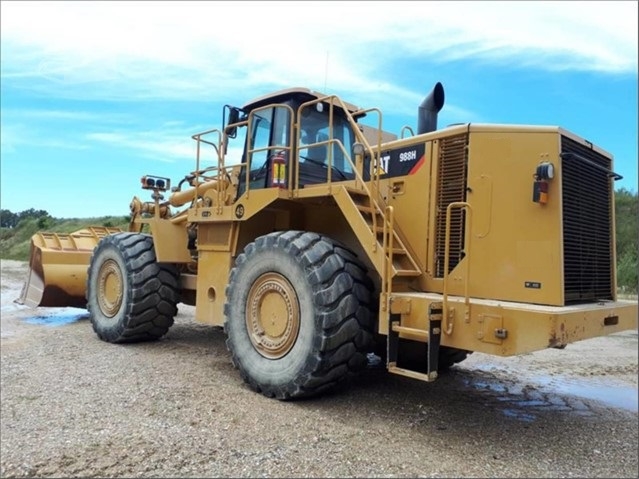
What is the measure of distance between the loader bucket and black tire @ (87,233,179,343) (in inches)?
79.2

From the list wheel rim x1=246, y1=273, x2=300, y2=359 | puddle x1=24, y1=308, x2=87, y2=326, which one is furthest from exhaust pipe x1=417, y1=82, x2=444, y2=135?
puddle x1=24, y1=308, x2=87, y2=326

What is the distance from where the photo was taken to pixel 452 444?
13.2 ft

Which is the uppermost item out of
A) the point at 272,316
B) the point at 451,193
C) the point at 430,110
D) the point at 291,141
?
the point at 430,110

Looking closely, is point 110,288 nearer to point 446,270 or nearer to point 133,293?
point 133,293

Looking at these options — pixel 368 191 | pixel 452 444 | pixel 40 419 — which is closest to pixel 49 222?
pixel 40 419

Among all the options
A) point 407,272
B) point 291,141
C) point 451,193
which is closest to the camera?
point 407,272

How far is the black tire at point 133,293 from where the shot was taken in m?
7.35

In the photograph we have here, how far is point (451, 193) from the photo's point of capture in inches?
190

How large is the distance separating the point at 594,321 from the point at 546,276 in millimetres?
508

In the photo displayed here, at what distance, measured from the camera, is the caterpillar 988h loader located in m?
4.20

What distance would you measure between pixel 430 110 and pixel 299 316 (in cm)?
260

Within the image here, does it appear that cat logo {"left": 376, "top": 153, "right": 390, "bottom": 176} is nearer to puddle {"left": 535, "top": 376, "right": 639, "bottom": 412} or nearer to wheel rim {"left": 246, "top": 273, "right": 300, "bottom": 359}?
wheel rim {"left": 246, "top": 273, "right": 300, "bottom": 359}

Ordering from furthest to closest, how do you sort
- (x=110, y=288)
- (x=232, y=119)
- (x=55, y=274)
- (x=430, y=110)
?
1. (x=55, y=274)
2. (x=110, y=288)
3. (x=232, y=119)
4. (x=430, y=110)

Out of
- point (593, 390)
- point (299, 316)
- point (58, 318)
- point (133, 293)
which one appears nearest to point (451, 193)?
point (299, 316)
